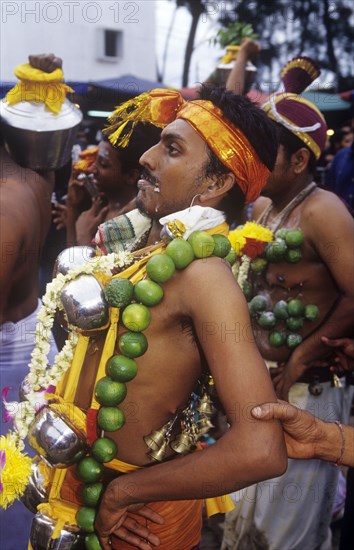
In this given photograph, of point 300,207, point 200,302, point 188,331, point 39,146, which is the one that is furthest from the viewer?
point 300,207

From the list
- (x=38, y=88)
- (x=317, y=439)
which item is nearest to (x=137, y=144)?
(x=38, y=88)

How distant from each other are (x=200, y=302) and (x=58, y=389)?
0.66 meters

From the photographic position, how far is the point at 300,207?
11.0ft

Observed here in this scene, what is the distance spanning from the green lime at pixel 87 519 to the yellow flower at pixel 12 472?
0.22 metres

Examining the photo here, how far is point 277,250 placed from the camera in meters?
3.22

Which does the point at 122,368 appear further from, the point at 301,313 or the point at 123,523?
the point at 301,313

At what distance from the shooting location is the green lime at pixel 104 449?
70.8 inches

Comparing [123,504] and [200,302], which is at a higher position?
[200,302]

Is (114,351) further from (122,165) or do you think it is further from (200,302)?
(122,165)

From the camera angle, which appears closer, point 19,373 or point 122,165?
point 19,373

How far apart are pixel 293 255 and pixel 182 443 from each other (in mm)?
1583

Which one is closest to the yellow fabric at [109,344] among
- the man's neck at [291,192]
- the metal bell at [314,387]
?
the metal bell at [314,387]

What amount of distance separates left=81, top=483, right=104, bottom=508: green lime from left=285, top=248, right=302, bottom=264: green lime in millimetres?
1796

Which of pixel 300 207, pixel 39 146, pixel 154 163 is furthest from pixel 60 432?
pixel 300 207
